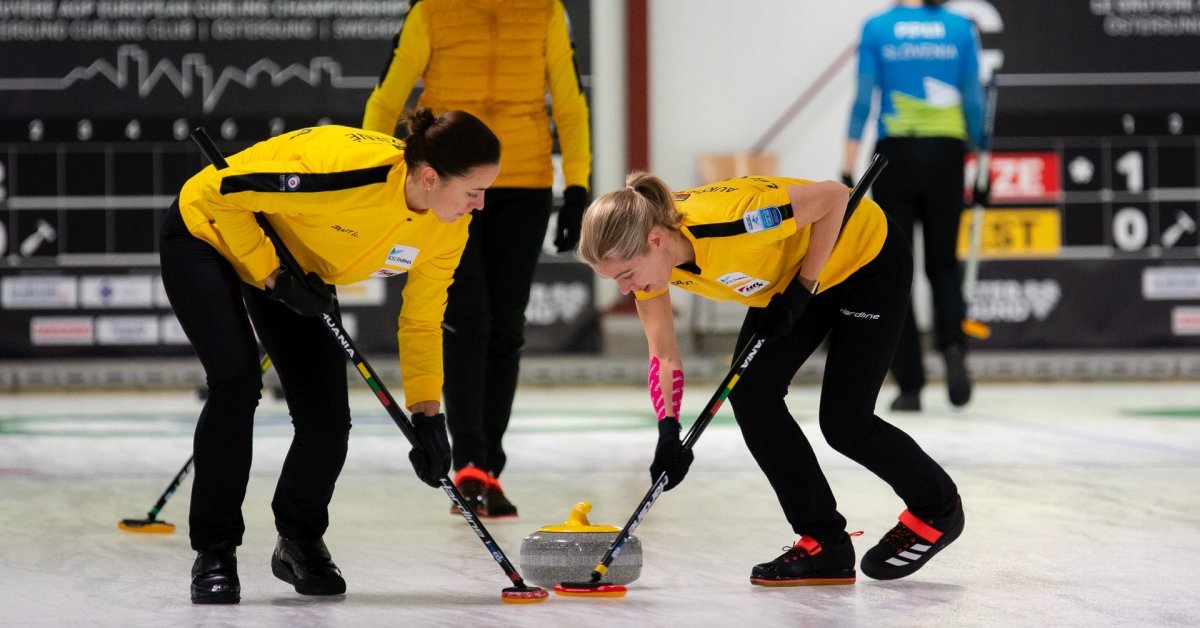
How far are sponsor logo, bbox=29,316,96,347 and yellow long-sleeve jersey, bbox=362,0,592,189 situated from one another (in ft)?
14.0

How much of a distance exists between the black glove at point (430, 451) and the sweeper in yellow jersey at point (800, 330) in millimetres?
380

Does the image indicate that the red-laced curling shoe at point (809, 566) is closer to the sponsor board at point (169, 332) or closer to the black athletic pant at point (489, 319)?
the black athletic pant at point (489, 319)

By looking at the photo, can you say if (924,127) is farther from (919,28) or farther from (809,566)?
(809,566)

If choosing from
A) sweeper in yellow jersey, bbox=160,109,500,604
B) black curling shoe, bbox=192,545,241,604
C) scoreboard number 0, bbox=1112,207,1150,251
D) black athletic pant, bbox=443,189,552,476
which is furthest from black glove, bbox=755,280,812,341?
scoreboard number 0, bbox=1112,207,1150,251

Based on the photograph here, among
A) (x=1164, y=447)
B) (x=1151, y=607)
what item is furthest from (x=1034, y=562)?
(x=1164, y=447)

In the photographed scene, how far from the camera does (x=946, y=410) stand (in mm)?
6230

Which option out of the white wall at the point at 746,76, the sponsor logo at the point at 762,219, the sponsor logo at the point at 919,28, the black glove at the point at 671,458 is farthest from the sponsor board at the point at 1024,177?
the black glove at the point at 671,458

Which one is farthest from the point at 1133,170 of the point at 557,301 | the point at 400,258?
the point at 400,258

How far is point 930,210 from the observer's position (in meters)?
6.00

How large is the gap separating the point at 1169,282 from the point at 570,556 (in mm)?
5932

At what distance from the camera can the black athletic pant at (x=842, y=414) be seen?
288 cm

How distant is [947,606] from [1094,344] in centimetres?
573

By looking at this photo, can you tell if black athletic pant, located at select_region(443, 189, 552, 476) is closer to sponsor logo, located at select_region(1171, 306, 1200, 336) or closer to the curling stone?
the curling stone

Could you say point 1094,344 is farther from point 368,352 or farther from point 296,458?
point 296,458
